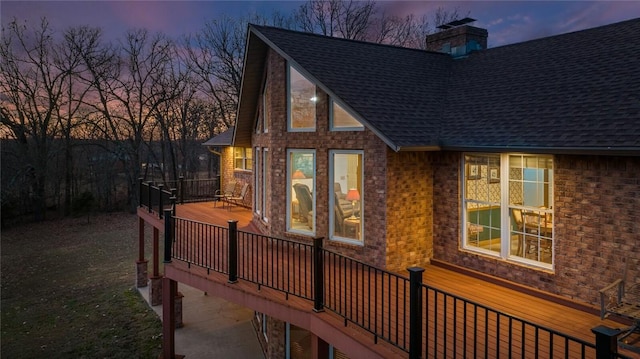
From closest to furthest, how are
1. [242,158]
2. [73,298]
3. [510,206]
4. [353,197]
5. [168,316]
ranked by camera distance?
[510,206] → [353,197] → [168,316] → [73,298] → [242,158]

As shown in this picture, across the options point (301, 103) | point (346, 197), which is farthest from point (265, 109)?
point (346, 197)

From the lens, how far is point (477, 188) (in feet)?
26.0

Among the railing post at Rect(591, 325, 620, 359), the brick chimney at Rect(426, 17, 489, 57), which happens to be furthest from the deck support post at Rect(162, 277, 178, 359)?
the brick chimney at Rect(426, 17, 489, 57)

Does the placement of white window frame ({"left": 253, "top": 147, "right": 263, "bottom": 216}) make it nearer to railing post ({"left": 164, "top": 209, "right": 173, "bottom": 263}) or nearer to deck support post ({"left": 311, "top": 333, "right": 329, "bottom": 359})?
railing post ({"left": 164, "top": 209, "right": 173, "bottom": 263})

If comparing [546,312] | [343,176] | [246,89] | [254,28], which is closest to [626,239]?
[546,312]

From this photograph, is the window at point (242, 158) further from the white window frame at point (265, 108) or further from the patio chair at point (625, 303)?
the patio chair at point (625, 303)

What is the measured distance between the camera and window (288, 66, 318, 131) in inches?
358

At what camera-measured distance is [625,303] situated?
5566 mm

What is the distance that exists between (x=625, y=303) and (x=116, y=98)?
30.7m

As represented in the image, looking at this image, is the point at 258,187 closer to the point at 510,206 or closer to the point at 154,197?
the point at 154,197

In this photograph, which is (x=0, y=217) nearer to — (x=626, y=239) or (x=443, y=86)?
(x=443, y=86)

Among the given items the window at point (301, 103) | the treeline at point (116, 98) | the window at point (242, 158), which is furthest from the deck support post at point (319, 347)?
the treeline at point (116, 98)

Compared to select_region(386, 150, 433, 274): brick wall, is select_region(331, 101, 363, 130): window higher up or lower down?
higher up

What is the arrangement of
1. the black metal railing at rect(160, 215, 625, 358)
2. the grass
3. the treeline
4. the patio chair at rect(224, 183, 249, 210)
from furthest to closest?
the treeline, the patio chair at rect(224, 183, 249, 210), the grass, the black metal railing at rect(160, 215, 625, 358)
